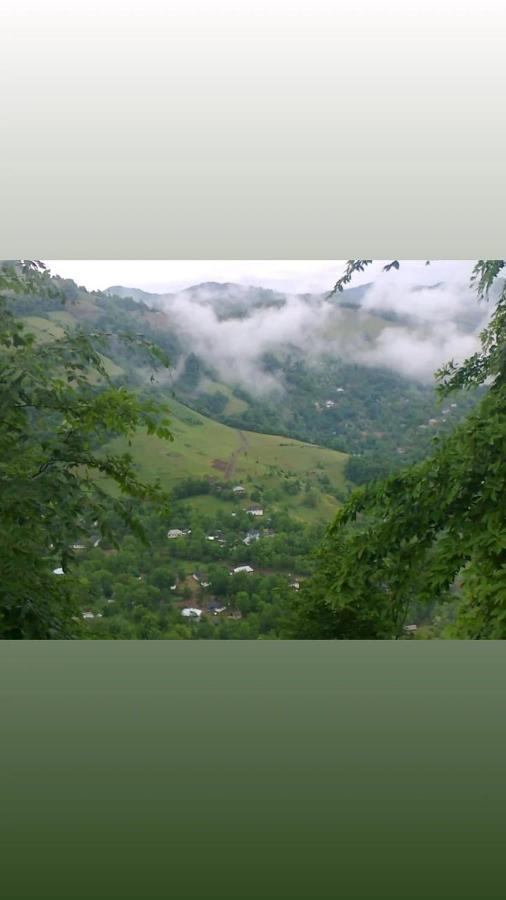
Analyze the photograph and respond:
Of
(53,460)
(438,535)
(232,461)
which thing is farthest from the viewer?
(232,461)

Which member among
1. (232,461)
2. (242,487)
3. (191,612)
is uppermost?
(232,461)

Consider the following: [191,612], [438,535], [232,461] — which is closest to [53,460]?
[232,461]

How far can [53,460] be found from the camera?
3350mm

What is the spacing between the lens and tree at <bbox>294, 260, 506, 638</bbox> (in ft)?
11.2

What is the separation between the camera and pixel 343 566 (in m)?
3.54

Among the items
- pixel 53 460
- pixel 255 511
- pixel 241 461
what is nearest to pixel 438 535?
pixel 255 511

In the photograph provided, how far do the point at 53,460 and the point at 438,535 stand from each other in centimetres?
160

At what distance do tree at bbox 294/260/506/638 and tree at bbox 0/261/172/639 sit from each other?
80 centimetres

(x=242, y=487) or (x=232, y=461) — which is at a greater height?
(x=232, y=461)

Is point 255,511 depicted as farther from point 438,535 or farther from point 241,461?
point 438,535

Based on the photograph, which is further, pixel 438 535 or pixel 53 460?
pixel 438 535

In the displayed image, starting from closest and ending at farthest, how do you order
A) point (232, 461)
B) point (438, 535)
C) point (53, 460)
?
point (53, 460)
point (438, 535)
point (232, 461)
